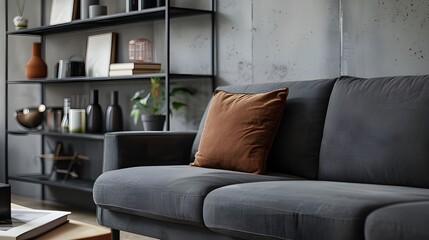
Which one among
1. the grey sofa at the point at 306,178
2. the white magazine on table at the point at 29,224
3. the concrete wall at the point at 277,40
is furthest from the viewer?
the concrete wall at the point at 277,40

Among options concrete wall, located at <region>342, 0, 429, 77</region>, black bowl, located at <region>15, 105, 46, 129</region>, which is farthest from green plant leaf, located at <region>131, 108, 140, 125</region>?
concrete wall, located at <region>342, 0, 429, 77</region>

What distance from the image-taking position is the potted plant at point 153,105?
180 inches

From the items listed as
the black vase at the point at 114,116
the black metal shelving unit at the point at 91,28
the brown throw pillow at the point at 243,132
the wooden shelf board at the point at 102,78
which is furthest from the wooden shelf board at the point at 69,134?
the brown throw pillow at the point at 243,132

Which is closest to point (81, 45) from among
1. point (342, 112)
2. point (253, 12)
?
point (253, 12)

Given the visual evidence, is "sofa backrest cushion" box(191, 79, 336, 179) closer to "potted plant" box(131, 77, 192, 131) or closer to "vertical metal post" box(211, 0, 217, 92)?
"vertical metal post" box(211, 0, 217, 92)

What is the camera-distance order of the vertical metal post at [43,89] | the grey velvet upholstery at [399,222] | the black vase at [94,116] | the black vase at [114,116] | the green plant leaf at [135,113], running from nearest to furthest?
the grey velvet upholstery at [399,222], the green plant leaf at [135,113], the black vase at [114,116], the black vase at [94,116], the vertical metal post at [43,89]

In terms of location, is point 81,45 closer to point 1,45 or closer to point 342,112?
point 1,45

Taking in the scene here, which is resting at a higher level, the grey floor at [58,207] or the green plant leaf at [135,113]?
the green plant leaf at [135,113]

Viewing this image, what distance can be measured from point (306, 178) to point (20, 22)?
3.31 meters

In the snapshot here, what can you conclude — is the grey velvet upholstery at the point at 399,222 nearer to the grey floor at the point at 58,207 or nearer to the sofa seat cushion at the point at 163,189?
the sofa seat cushion at the point at 163,189

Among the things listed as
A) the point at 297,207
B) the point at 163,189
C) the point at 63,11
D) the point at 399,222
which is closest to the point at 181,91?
the point at 63,11

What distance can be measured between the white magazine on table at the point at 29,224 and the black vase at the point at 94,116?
104 inches

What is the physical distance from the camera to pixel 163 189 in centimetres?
293

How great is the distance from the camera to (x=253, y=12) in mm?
4344
